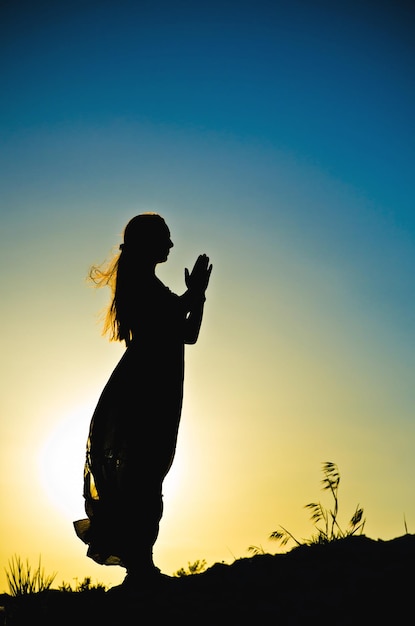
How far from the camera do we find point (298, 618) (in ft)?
12.4

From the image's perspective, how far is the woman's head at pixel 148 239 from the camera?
595 cm

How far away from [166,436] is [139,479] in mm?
397

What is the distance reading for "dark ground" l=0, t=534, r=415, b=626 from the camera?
3744 mm

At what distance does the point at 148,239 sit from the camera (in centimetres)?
594

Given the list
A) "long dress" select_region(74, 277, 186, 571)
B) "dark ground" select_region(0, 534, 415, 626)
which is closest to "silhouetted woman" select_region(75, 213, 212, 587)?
"long dress" select_region(74, 277, 186, 571)

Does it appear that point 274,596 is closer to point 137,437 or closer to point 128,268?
point 137,437

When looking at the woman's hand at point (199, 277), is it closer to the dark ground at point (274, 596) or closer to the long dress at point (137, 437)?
the long dress at point (137, 437)

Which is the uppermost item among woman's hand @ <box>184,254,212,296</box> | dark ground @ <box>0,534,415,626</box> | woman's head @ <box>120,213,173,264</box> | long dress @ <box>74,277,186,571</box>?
woman's head @ <box>120,213,173,264</box>

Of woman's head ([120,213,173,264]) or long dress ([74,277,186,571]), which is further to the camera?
woman's head ([120,213,173,264])

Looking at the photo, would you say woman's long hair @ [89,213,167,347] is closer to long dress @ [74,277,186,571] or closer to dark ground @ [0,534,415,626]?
long dress @ [74,277,186,571]

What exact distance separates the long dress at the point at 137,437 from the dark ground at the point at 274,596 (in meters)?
0.46

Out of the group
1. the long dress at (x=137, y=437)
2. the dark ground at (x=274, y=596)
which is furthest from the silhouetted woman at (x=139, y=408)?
the dark ground at (x=274, y=596)

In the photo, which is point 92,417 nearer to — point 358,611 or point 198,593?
point 198,593

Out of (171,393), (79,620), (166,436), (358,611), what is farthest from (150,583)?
(358,611)
